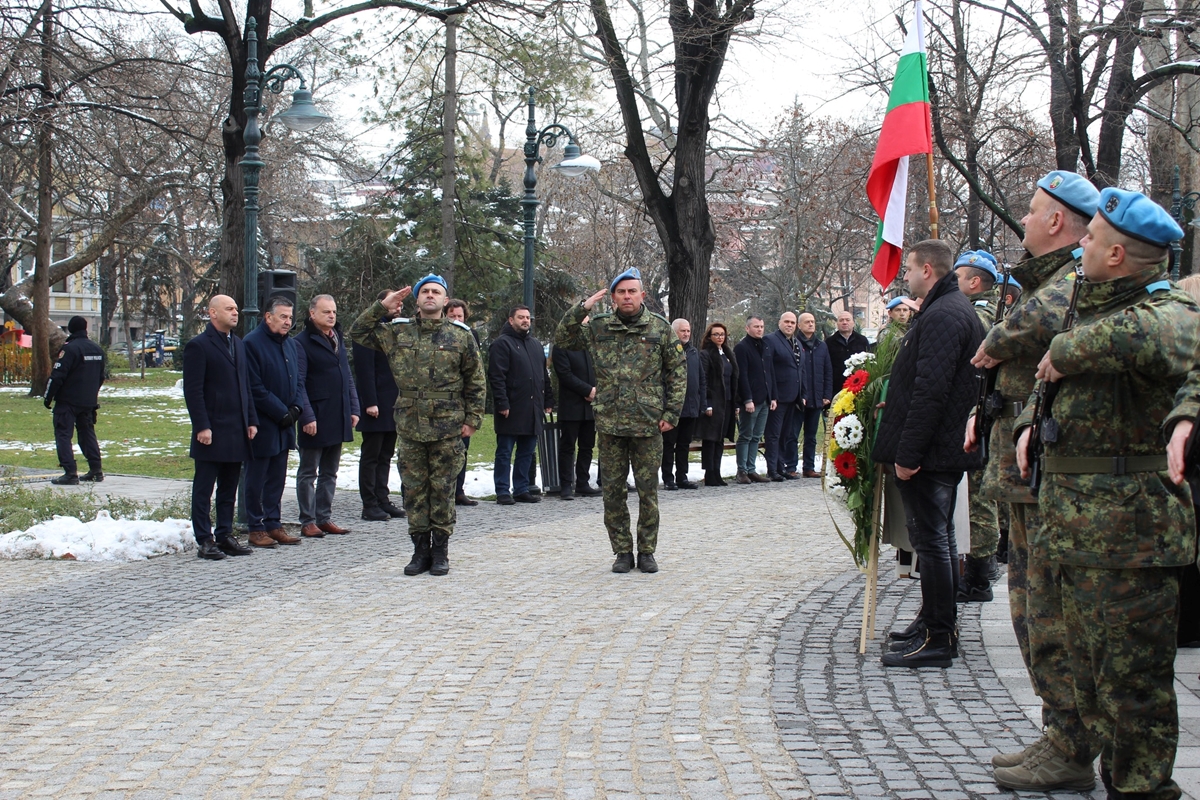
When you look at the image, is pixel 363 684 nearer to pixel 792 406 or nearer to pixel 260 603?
pixel 260 603

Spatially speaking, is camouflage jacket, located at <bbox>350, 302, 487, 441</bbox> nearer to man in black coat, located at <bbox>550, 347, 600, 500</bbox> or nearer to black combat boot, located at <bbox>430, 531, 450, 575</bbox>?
black combat boot, located at <bbox>430, 531, 450, 575</bbox>

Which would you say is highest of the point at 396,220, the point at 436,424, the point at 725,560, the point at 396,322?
the point at 396,220

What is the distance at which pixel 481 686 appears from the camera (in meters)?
5.47

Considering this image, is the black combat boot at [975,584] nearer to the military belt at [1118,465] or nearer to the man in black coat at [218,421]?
the military belt at [1118,465]

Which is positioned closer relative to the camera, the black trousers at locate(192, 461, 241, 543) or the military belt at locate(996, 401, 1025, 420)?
the military belt at locate(996, 401, 1025, 420)

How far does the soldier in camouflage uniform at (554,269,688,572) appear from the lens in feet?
28.3

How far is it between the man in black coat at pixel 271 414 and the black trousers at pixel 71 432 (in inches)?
216

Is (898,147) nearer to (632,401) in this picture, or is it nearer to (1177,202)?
(632,401)

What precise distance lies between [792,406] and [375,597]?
9239 mm

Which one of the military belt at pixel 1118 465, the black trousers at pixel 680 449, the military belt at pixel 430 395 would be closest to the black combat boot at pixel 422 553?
the military belt at pixel 430 395

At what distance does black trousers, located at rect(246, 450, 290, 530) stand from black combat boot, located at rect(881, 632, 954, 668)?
599 centimetres

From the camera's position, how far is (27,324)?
1324 inches

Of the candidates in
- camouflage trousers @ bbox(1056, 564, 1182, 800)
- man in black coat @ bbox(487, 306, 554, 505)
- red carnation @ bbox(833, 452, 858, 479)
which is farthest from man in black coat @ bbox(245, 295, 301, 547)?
camouflage trousers @ bbox(1056, 564, 1182, 800)

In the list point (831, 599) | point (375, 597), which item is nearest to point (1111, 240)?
point (831, 599)
